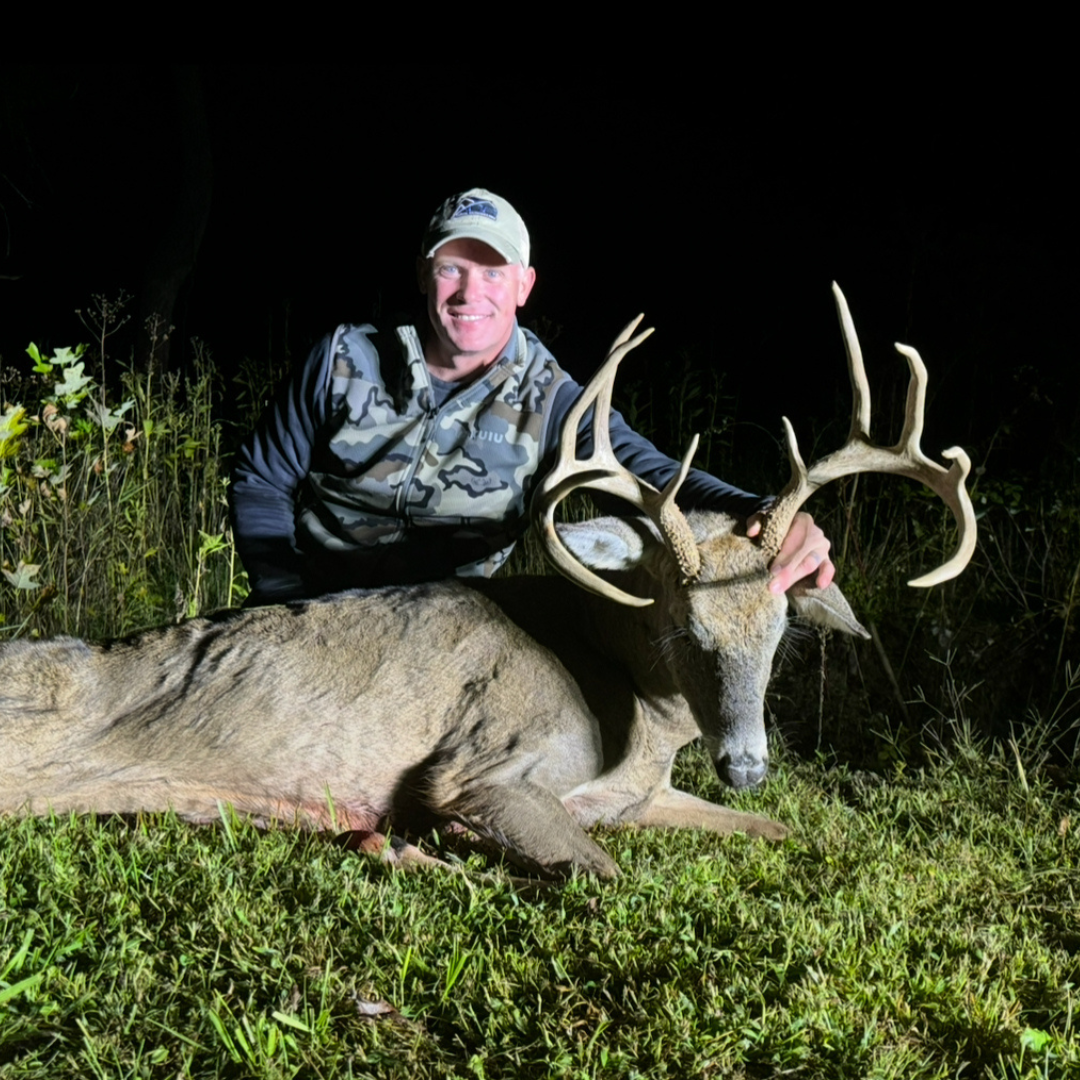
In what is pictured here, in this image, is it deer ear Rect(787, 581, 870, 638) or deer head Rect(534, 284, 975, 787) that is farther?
deer ear Rect(787, 581, 870, 638)

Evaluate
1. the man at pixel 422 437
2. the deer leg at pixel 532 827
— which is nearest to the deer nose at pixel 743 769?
the deer leg at pixel 532 827

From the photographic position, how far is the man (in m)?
4.88

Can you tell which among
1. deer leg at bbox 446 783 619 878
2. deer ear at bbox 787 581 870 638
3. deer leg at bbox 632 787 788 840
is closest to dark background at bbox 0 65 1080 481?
deer ear at bbox 787 581 870 638

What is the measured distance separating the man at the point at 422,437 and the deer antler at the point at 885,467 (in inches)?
43.2

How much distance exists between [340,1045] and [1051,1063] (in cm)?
150

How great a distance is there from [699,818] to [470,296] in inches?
82.8

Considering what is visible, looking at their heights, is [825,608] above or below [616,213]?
below

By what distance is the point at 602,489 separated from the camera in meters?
3.67

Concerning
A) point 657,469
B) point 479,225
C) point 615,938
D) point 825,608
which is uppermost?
point 479,225

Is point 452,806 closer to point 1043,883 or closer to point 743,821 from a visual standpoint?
point 743,821

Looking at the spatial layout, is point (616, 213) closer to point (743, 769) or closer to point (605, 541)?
point (605, 541)

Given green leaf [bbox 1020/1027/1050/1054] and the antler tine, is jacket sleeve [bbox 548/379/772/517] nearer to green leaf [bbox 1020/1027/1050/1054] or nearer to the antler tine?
the antler tine

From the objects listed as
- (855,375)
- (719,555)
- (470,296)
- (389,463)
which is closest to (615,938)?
(719,555)

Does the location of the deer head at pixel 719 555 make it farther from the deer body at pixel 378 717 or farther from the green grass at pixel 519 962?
the green grass at pixel 519 962
